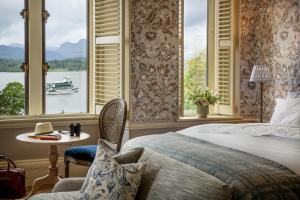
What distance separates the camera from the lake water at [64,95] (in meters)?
5.33

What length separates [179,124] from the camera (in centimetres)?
549

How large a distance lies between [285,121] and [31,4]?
113 inches

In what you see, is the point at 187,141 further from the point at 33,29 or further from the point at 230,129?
the point at 33,29

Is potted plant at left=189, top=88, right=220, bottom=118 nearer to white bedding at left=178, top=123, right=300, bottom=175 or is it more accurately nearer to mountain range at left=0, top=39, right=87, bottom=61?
mountain range at left=0, top=39, right=87, bottom=61

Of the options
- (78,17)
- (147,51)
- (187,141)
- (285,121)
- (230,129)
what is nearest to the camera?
(187,141)

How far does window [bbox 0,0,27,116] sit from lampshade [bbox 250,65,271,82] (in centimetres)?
246

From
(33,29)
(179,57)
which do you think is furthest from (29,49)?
(179,57)

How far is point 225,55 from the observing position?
5898 millimetres

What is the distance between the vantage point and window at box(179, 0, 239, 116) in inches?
230

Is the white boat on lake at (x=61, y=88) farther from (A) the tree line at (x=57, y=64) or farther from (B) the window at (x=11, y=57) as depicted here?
(B) the window at (x=11, y=57)

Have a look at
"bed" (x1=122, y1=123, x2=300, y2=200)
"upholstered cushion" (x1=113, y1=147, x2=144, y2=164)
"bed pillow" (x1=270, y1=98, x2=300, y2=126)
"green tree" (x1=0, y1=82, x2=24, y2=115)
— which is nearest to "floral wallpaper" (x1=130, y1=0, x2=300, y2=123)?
"bed pillow" (x1=270, y1=98, x2=300, y2=126)

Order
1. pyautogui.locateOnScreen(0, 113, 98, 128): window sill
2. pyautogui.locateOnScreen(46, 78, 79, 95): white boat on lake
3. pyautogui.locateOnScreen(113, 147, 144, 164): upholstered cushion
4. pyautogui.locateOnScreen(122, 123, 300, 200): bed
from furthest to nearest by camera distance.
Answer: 1. pyautogui.locateOnScreen(46, 78, 79, 95): white boat on lake
2. pyautogui.locateOnScreen(0, 113, 98, 128): window sill
3. pyautogui.locateOnScreen(113, 147, 144, 164): upholstered cushion
4. pyautogui.locateOnScreen(122, 123, 300, 200): bed

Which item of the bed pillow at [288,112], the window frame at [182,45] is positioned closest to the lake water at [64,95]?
the window frame at [182,45]

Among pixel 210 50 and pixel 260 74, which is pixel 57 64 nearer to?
pixel 210 50
